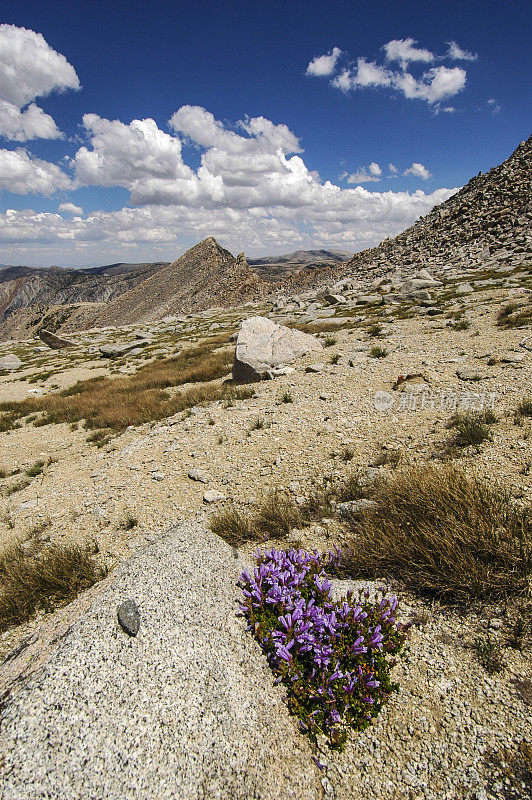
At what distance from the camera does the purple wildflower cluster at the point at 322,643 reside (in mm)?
2322

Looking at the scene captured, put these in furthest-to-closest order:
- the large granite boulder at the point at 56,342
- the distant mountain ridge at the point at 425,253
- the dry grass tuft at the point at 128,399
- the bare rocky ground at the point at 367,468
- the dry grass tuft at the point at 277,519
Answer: the large granite boulder at the point at 56,342, the distant mountain ridge at the point at 425,253, the dry grass tuft at the point at 128,399, the dry grass tuft at the point at 277,519, the bare rocky ground at the point at 367,468

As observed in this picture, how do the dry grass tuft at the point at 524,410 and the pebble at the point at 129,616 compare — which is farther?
the dry grass tuft at the point at 524,410

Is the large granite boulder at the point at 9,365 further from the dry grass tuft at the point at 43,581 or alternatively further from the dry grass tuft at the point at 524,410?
the dry grass tuft at the point at 524,410

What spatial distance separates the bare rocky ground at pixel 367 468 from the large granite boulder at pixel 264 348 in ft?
3.02

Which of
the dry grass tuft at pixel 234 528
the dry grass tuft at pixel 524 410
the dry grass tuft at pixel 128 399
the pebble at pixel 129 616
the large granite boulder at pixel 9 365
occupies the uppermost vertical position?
the dry grass tuft at pixel 524 410

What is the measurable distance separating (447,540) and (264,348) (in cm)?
1036

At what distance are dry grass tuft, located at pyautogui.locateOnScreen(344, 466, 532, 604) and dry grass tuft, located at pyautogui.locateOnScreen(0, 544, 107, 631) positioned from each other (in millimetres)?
3137

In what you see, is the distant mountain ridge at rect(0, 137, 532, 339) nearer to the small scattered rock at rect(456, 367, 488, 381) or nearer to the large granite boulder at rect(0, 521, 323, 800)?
the small scattered rock at rect(456, 367, 488, 381)

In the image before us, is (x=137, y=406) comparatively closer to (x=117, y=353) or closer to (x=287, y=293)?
(x=117, y=353)

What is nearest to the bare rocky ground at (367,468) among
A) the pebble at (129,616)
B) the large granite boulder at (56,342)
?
the pebble at (129,616)

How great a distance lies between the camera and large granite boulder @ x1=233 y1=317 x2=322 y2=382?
39.6 ft

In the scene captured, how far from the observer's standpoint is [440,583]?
3.06 m

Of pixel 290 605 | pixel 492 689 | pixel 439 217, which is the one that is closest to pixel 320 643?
pixel 290 605

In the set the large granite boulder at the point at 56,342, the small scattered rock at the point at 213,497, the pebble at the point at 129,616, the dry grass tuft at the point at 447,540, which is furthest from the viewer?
the large granite boulder at the point at 56,342
